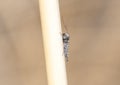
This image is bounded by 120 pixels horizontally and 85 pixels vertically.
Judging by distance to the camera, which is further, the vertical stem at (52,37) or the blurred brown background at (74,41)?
the blurred brown background at (74,41)

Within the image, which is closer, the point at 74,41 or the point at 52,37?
the point at 52,37

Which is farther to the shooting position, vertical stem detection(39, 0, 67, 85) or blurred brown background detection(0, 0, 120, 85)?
blurred brown background detection(0, 0, 120, 85)

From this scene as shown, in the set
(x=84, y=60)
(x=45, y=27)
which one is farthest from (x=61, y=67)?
(x=84, y=60)

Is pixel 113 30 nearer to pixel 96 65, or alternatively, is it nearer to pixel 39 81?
pixel 96 65
